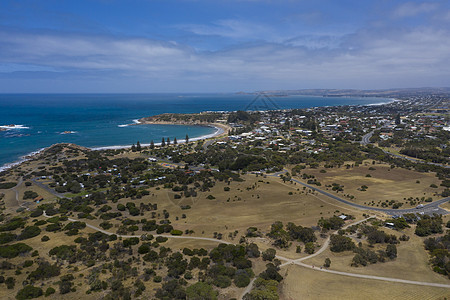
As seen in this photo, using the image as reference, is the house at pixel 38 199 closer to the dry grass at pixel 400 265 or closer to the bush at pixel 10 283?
the bush at pixel 10 283

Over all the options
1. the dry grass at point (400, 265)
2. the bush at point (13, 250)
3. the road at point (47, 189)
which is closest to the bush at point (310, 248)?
the dry grass at point (400, 265)

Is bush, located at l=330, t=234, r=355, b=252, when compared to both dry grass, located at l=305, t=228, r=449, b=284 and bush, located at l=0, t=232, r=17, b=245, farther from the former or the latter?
bush, located at l=0, t=232, r=17, b=245

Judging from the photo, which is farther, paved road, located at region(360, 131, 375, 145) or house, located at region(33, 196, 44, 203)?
paved road, located at region(360, 131, 375, 145)

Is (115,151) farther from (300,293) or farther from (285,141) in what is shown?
(300,293)

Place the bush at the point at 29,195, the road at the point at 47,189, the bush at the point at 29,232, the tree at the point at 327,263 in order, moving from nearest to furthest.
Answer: the tree at the point at 327,263 < the bush at the point at 29,232 < the bush at the point at 29,195 < the road at the point at 47,189

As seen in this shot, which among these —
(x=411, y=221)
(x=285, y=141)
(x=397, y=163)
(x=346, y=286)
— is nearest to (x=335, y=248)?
(x=346, y=286)

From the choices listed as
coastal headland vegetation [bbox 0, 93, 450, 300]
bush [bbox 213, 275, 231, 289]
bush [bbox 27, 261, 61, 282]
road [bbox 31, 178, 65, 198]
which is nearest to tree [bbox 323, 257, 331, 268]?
coastal headland vegetation [bbox 0, 93, 450, 300]

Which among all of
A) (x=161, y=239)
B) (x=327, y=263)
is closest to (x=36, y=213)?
(x=161, y=239)
